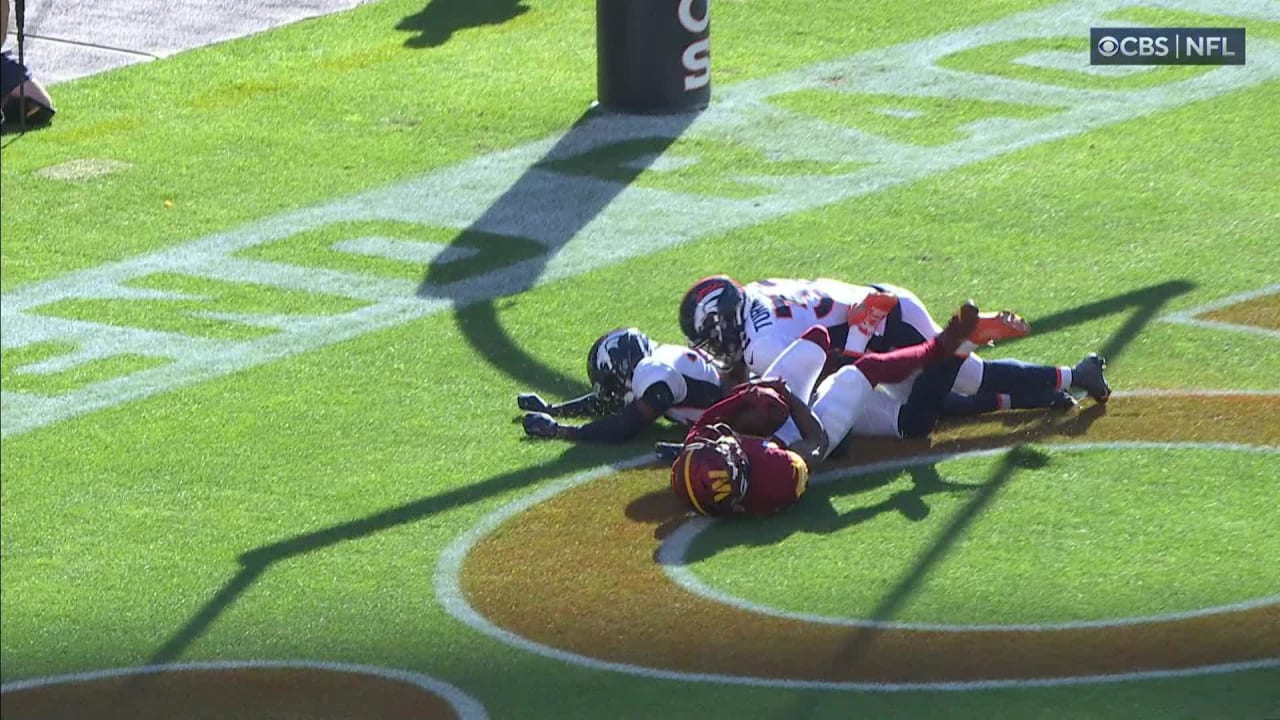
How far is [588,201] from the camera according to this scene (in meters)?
A: 13.5

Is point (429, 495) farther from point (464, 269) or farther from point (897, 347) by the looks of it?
point (464, 269)

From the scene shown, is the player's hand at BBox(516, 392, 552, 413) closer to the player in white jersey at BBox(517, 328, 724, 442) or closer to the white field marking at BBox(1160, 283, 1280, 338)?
the player in white jersey at BBox(517, 328, 724, 442)

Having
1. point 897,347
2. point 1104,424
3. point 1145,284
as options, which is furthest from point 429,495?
point 1145,284

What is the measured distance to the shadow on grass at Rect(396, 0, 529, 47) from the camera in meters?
17.2

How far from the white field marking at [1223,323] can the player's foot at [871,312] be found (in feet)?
7.52

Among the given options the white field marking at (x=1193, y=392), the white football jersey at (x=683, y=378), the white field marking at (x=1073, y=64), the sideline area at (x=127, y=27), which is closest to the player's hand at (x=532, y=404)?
the white football jersey at (x=683, y=378)

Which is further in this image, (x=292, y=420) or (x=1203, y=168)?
(x=1203, y=168)

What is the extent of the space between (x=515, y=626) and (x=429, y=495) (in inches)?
52.6

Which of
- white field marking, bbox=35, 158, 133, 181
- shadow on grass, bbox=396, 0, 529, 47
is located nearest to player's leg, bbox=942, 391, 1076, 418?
white field marking, bbox=35, 158, 133, 181

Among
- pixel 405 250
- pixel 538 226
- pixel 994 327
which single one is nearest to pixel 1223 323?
pixel 994 327

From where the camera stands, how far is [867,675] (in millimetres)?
7172

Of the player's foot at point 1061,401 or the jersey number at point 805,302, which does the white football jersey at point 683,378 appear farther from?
the player's foot at point 1061,401

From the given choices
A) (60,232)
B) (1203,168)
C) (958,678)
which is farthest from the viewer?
(1203,168)

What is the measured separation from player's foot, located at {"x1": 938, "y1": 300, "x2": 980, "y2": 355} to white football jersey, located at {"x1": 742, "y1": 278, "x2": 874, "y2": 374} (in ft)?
1.49
